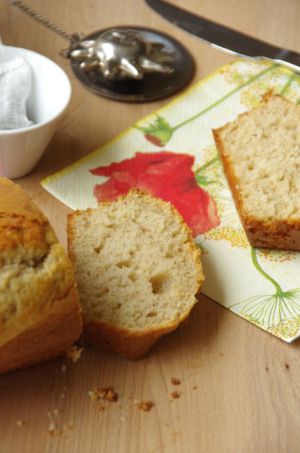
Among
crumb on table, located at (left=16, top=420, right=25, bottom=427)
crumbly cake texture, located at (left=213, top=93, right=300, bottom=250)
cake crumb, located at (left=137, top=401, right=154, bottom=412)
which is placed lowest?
crumb on table, located at (left=16, top=420, right=25, bottom=427)

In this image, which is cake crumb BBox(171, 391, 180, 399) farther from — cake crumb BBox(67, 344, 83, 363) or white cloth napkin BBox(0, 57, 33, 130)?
white cloth napkin BBox(0, 57, 33, 130)

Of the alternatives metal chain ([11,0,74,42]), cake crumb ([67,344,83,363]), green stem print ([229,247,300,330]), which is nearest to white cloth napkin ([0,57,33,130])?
metal chain ([11,0,74,42])

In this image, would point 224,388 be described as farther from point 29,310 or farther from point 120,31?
point 120,31

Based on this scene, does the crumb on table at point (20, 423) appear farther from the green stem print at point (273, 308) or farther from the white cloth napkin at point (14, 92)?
the white cloth napkin at point (14, 92)

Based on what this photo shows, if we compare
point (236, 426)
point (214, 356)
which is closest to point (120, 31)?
point (214, 356)

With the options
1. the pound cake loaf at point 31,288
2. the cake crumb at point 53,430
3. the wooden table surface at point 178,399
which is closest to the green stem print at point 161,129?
the wooden table surface at point 178,399

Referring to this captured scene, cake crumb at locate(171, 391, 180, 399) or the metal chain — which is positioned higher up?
the metal chain
